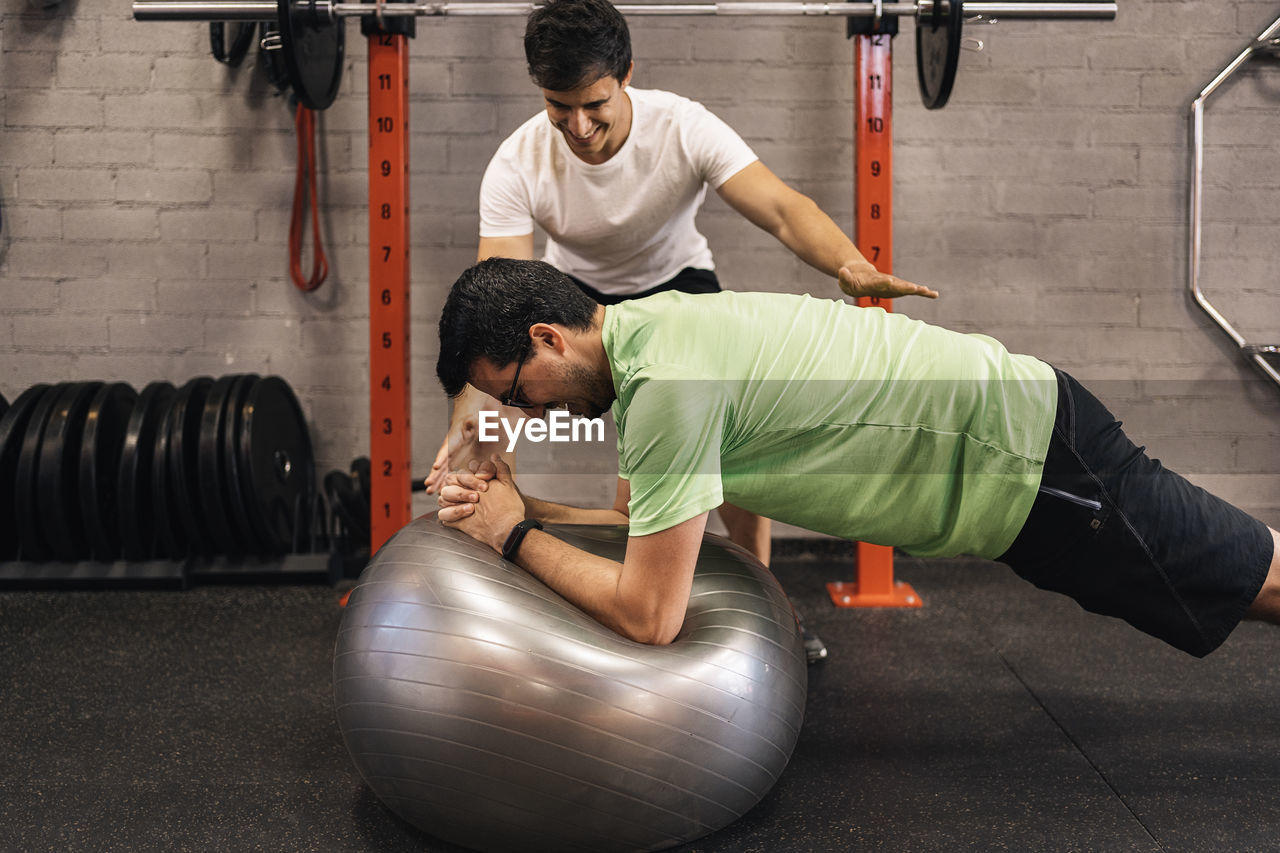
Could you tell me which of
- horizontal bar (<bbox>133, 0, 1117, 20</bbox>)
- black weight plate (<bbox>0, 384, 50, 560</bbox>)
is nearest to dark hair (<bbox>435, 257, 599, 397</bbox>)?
horizontal bar (<bbox>133, 0, 1117, 20</bbox>)

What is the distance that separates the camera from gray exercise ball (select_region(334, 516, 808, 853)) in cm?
147

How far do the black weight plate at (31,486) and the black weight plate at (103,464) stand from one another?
4.5 inches

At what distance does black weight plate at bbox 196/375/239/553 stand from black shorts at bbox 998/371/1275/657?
2.18m

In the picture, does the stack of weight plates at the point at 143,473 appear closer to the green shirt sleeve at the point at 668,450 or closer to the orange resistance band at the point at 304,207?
the orange resistance band at the point at 304,207

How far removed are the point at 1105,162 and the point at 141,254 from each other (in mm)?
3119

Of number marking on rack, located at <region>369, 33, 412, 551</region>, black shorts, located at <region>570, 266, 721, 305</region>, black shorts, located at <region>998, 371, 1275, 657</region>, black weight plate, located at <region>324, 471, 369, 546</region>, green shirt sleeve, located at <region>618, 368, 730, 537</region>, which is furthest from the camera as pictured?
black weight plate, located at <region>324, 471, 369, 546</region>

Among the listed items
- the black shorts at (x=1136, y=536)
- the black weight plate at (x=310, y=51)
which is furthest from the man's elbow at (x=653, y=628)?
the black weight plate at (x=310, y=51)

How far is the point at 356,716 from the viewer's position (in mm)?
1551

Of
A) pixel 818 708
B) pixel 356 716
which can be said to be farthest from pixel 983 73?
pixel 356 716

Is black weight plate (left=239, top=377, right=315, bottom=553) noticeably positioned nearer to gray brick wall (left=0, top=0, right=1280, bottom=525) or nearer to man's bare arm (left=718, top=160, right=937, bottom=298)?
gray brick wall (left=0, top=0, right=1280, bottom=525)

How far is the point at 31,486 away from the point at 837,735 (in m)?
2.32

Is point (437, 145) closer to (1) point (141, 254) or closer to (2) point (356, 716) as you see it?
(1) point (141, 254)

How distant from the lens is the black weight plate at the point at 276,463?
2.91 metres

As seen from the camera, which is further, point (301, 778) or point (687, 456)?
point (301, 778)
